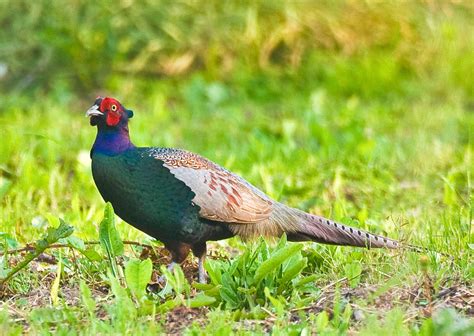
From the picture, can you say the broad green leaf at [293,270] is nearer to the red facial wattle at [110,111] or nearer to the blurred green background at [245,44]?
the red facial wattle at [110,111]

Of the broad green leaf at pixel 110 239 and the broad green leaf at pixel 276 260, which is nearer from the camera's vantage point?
the broad green leaf at pixel 276 260

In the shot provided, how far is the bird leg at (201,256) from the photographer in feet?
15.2

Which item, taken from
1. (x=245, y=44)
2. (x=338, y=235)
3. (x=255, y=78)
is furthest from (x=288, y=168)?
(x=245, y=44)

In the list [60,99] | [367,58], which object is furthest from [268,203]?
[367,58]

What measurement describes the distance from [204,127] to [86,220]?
117 inches

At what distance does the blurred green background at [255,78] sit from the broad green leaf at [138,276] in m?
2.97

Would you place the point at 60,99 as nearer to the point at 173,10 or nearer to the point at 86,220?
Answer: the point at 173,10

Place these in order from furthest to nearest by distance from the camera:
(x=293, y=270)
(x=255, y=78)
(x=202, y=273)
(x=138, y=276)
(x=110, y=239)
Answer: (x=255, y=78) → (x=202, y=273) → (x=110, y=239) → (x=293, y=270) → (x=138, y=276)

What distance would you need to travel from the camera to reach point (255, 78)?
995 centimetres

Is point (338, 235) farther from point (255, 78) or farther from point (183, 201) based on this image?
point (255, 78)

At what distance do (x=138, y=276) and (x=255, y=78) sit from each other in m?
5.98

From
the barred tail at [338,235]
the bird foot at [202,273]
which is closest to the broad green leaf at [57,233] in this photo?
Result: the bird foot at [202,273]

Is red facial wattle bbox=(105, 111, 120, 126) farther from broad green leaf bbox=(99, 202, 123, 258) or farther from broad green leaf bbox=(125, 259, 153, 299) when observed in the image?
broad green leaf bbox=(125, 259, 153, 299)

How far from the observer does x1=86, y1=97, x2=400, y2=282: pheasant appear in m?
4.50
